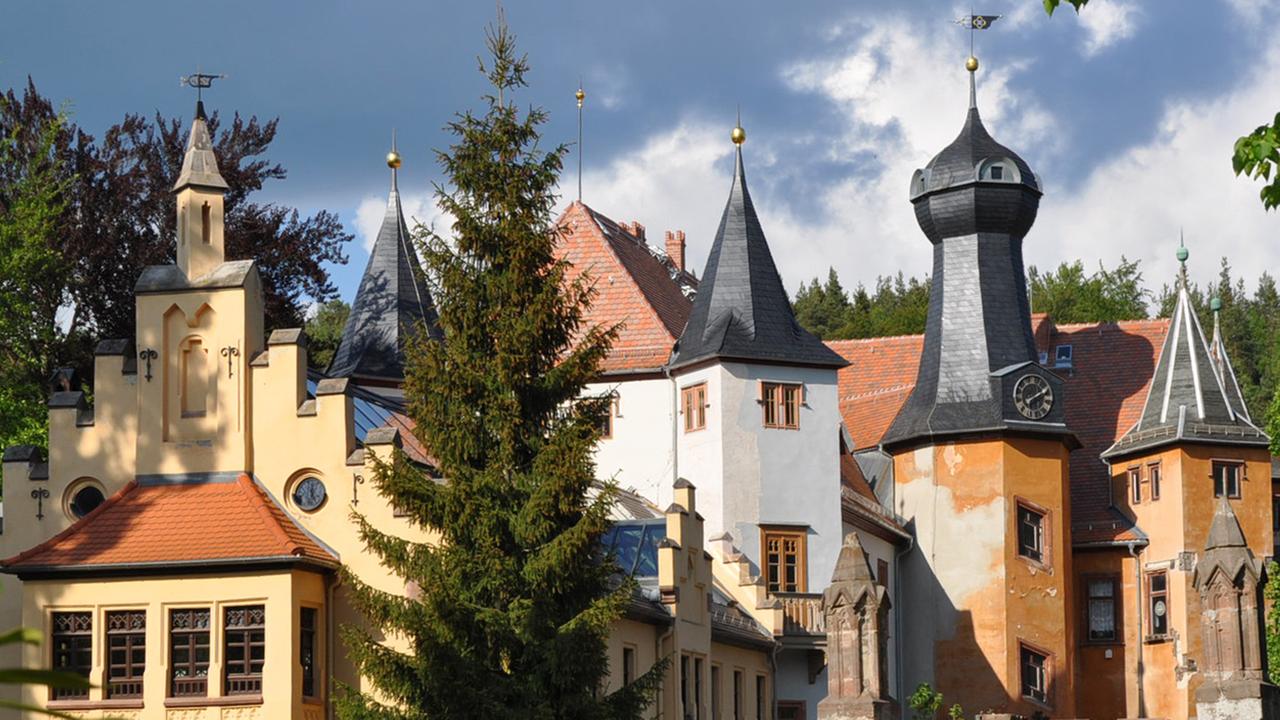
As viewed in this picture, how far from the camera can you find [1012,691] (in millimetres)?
44406

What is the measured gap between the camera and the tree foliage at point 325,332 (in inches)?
1644

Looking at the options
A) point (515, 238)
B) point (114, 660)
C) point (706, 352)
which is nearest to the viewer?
point (515, 238)

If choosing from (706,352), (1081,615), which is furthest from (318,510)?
(1081,615)

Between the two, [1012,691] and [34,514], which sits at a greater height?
[34,514]

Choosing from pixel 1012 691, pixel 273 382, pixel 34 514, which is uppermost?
pixel 273 382

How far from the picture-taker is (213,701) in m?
25.8

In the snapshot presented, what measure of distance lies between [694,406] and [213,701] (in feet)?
60.8

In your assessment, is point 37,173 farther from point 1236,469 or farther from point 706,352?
point 1236,469

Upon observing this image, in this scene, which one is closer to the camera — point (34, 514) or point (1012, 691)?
point (34, 514)

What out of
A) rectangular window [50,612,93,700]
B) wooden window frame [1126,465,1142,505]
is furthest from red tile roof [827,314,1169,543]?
rectangular window [50,612,93,700]

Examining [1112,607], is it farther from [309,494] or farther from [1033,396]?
[309,494]

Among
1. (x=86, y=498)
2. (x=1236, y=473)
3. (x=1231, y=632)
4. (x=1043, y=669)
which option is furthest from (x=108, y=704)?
(x=1236, y=473)

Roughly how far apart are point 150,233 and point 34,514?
10.7 meters

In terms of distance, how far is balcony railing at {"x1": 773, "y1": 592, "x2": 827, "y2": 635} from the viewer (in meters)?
40.3
